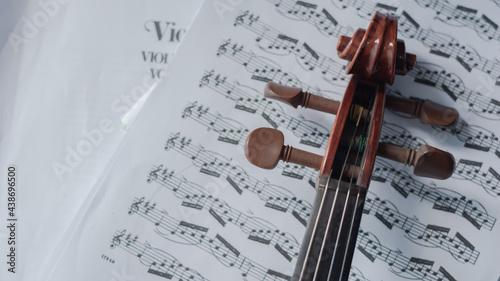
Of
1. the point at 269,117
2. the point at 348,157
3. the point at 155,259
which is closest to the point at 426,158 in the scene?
the point at 348,157

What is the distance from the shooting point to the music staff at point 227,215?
41.0 inches

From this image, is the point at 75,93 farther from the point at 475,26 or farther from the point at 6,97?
the point at 475,26

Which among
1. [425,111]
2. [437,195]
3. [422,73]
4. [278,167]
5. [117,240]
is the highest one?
[422,73]

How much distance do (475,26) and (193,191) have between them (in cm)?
70

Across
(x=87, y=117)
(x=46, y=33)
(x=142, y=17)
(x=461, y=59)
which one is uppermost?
(x=461, y=59)

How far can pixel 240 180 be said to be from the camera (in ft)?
3.48

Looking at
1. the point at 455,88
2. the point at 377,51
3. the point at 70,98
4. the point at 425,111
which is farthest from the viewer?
the point at 70,98

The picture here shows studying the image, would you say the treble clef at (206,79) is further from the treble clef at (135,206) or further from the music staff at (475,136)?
the music staff at (475,136)

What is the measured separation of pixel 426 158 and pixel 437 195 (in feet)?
0.76

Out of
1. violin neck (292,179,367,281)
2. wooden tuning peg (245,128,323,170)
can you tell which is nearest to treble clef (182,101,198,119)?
wooden tuning peg (245,128,323,170)

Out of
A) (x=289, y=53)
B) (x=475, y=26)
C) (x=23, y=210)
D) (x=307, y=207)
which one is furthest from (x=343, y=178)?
(x=23, y=210)

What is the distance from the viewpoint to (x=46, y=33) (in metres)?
1.15

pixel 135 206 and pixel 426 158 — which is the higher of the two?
pixel 426 158

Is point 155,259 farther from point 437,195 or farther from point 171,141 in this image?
point 437,195
